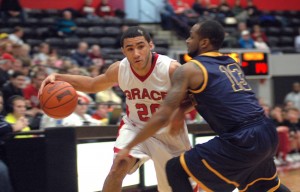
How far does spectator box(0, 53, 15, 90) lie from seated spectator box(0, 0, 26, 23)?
4.37 m

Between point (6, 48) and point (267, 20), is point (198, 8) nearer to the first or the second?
point (267, 20)

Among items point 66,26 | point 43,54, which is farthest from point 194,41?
point 66,26

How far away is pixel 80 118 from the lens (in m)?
7.33

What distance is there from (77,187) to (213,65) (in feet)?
6.95

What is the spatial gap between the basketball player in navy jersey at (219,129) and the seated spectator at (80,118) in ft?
9.76

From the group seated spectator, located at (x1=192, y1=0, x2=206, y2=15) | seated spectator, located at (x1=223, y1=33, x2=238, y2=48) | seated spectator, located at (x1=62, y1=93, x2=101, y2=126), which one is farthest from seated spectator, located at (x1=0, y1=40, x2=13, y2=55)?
seated spectator, located at (x1=192, y1=0, x2=206, y2=15)

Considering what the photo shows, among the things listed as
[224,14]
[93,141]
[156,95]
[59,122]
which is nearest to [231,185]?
[156,95]

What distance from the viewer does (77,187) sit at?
17.9 ft

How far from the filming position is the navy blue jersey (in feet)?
12.7

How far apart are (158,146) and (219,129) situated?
912 millimetres

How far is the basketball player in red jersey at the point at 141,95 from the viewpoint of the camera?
4.56 m

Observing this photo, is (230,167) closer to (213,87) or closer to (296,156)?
(213,87)

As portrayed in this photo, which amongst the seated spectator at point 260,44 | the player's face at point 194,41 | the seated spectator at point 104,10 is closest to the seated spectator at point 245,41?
the seated spectator at point 260,44

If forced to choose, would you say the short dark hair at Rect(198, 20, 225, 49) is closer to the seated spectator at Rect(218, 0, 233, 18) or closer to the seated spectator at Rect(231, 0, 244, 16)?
the seated spectator at Rect(218, 0, 233, 18)
